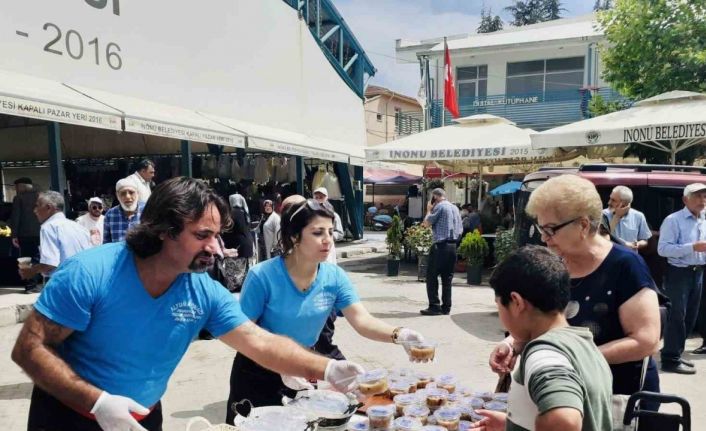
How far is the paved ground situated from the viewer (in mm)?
4586

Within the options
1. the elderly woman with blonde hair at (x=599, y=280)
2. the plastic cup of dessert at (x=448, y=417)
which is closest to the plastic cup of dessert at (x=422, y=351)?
the plastic cup of dessert at (x=448, y=417)

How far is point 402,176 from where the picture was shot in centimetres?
2894

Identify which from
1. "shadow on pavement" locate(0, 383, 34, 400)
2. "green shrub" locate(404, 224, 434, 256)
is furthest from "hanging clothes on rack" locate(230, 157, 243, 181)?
"shadow on pavement" locate(0, 383, 34, 400)

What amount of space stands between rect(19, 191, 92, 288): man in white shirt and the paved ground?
1178mm

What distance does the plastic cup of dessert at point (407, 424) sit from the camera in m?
2.14

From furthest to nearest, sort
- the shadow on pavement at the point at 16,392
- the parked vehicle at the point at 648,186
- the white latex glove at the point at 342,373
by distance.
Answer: the parked vehicle at the point at 648,186 < the shadow on pavement at the point at 16,392 < the white latex glove at the point at 342,373

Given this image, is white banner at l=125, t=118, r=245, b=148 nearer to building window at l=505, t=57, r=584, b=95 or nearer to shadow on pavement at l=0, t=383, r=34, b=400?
shadow on pavement at l=0, t=383, r=34, b=400

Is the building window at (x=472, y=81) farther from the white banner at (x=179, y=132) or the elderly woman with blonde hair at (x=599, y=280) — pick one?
the elderly woman with blonde hair at (x=599, y=280)

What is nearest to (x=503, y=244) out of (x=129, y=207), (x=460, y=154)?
(x=460, y=154)

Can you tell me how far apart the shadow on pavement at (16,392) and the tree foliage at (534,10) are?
43.2 metres

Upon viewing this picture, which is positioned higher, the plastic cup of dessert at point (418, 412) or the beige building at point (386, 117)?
the beige building at point (386, 117)

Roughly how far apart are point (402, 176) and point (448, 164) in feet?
49.0

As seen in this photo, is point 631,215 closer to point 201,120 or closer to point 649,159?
point 649,159

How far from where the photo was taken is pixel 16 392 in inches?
192
